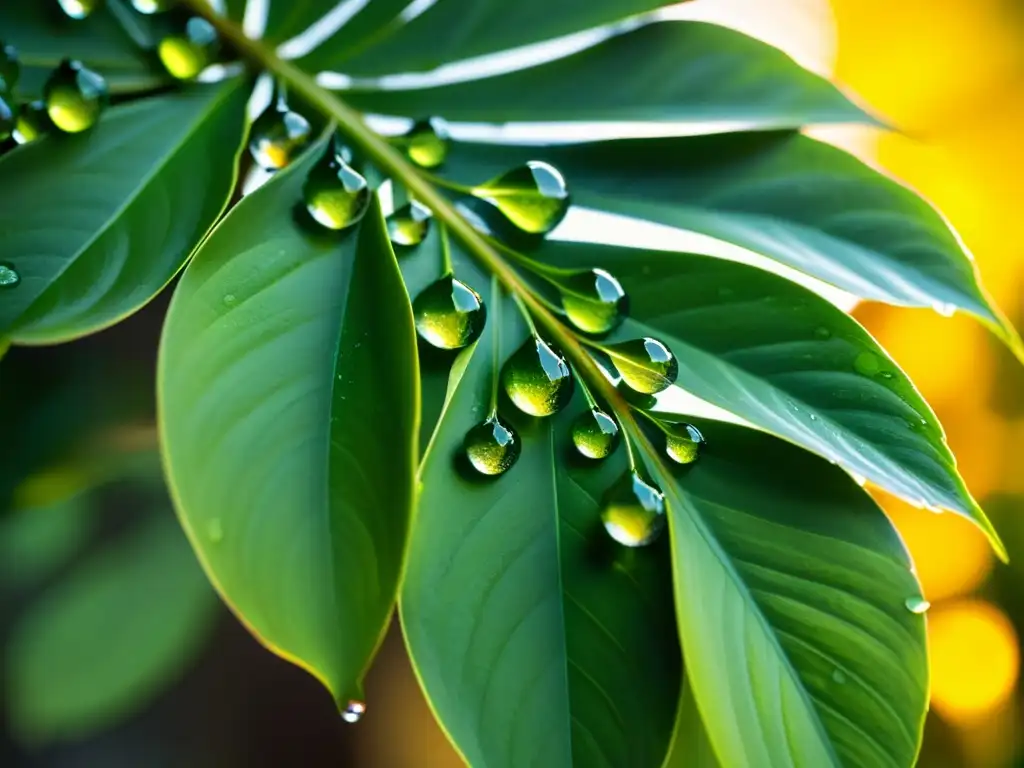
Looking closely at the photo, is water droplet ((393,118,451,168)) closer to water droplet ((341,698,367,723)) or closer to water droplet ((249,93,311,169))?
water droplet ((249,93,311,169))

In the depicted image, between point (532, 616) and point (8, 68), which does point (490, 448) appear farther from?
point (8, 68)

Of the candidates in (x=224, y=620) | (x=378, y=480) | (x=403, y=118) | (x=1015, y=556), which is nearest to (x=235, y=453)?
(x=378, y=480)

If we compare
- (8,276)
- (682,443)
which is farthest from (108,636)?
(682,443)

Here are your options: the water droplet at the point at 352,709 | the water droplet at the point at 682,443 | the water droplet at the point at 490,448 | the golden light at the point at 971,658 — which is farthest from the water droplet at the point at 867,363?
the golden light at the point at 971,658

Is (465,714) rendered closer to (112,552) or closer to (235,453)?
(235,453)

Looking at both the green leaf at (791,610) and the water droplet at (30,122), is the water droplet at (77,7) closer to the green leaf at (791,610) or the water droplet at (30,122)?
the water droplet at (30,122)

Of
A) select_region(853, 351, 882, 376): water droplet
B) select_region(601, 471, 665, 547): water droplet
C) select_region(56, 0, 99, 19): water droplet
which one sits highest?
select_region(56, 0, 99, 19): water droplet

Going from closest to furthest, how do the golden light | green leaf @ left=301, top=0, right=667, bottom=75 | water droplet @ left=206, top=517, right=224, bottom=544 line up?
1. water droplet @ left=206, top=517, right=224, bottom=544
2. green leaf @ left=301, top=0, right=667, bottom=75
3. the golden light

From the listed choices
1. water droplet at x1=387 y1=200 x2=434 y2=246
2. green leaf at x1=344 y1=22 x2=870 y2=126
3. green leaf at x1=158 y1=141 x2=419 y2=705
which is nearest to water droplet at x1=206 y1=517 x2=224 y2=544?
green leaf at x1=158 y1=141 x2=419 y2=705
